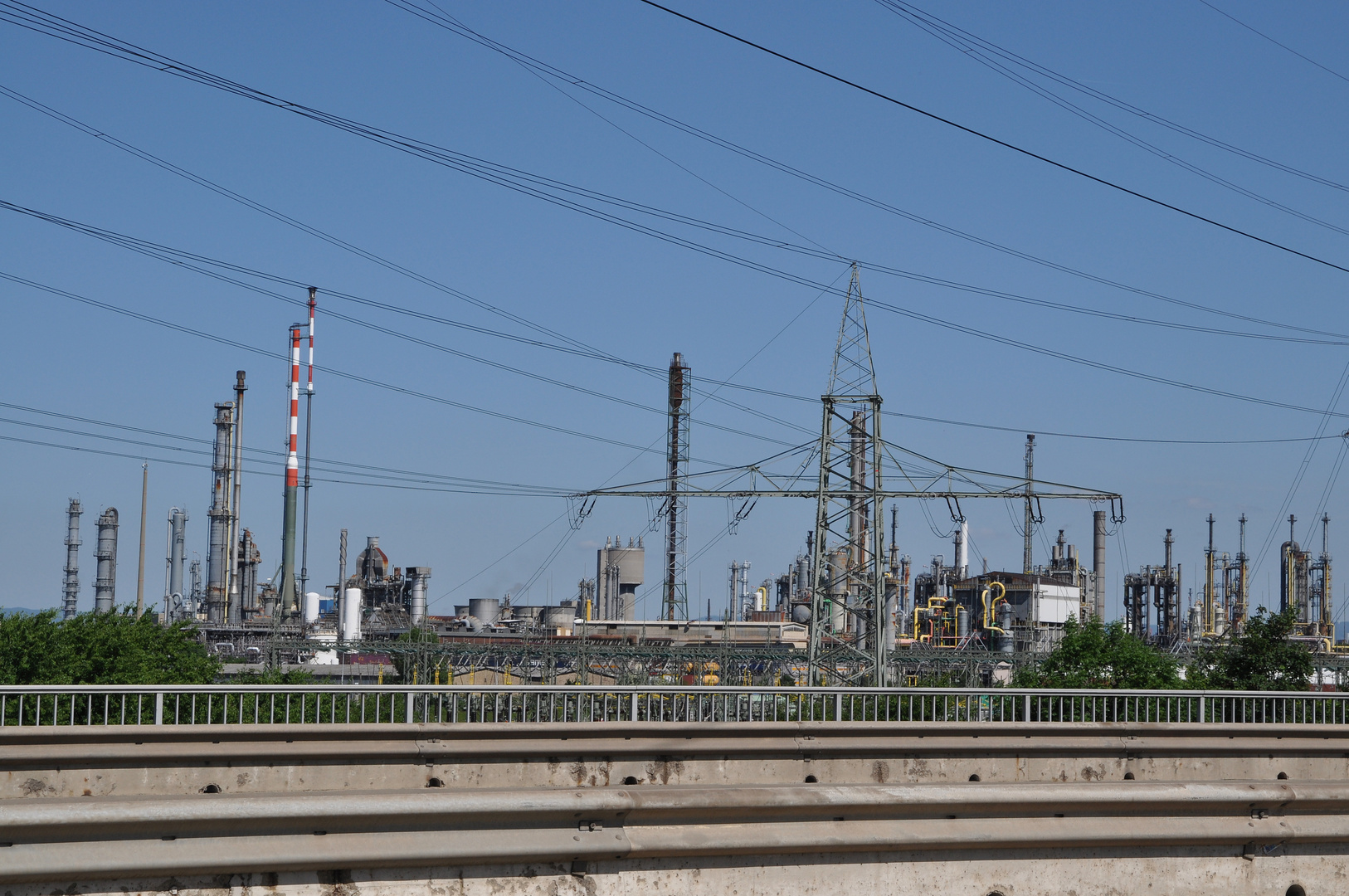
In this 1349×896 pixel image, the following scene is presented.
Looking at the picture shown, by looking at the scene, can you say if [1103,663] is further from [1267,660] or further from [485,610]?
[485,610]

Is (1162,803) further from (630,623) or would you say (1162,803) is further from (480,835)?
(630,623)

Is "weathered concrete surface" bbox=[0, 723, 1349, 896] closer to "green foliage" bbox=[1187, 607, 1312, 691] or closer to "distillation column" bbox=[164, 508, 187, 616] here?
"green foliage" bbox=[1187, 607, 1312, 691]

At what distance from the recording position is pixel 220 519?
92.6 metres

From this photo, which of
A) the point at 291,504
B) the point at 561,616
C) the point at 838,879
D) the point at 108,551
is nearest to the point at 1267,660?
the point at 838,879

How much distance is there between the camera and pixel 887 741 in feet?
50.1

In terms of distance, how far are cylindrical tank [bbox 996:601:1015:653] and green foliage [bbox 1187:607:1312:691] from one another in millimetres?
54228

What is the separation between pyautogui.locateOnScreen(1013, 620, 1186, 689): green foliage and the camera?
38062mm

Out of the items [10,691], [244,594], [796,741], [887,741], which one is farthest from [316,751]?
[244,594]

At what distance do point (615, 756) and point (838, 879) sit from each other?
7.58 m

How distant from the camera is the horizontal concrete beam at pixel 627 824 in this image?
578 cm

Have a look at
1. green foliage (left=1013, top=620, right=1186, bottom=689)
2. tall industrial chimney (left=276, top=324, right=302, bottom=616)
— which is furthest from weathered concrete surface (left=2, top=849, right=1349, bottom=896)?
tall industrial chimney (left=276, top=324, right=302, bottom=616)

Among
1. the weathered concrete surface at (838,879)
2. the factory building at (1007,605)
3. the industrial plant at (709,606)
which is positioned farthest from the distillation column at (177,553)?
the weathered concrete surface at (838,879)

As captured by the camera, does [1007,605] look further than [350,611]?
Yes

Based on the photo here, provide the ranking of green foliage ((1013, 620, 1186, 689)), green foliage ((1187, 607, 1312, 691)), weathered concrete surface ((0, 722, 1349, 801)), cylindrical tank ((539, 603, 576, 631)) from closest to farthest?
weathered concrete surface ((0, 722, 1349, 801))
green foliage ((1187, 607, 1312, 691))
green foliage ((1013, 620, 1186, 689))
cylindrical tank ((539, 603, 576, 631))
